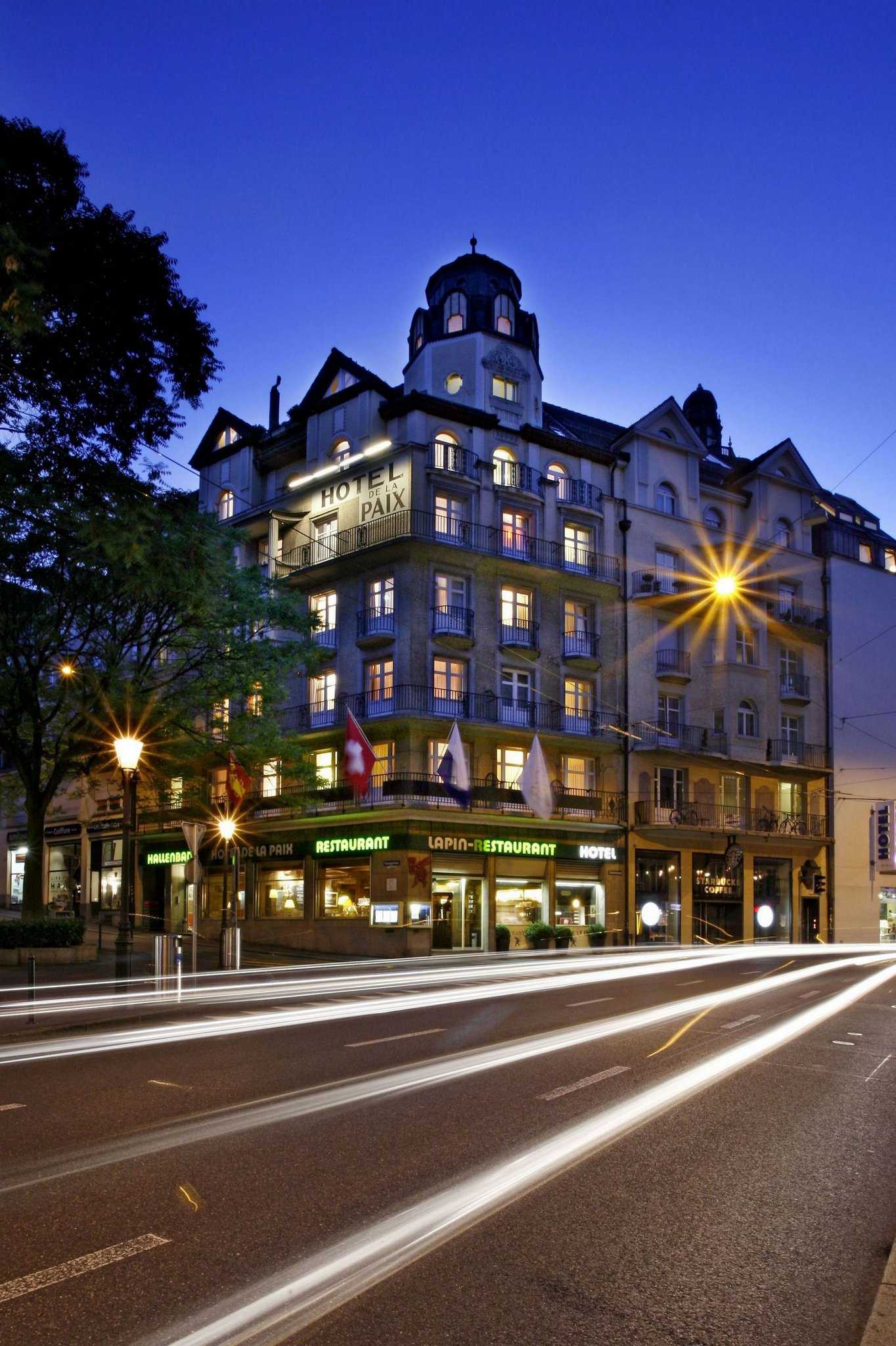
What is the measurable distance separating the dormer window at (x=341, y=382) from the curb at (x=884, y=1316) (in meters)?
39.3

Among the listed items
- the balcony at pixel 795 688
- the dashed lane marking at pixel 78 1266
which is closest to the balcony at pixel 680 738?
the balcony at pixel 795 688

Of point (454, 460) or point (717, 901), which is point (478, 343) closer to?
point (454, 460)

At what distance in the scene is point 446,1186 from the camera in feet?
22.2

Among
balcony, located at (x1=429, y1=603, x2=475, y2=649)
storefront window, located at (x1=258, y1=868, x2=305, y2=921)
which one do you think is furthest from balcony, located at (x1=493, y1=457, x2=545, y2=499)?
storefront window, located at (x1=258, y1=868, x2=305, y2=921)

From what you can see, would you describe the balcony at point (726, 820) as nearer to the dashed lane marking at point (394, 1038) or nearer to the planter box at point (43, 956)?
the planter box at point (43, 956)

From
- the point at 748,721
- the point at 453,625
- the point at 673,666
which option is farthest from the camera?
the point at 748,721

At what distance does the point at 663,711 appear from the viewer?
45281 millimetres

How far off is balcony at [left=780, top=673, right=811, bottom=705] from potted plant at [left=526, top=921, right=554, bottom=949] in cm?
1696

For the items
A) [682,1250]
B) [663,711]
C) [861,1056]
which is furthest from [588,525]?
[682,1250]

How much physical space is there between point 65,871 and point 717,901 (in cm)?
3139

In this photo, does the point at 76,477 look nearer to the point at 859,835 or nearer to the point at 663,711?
the point at 663,711

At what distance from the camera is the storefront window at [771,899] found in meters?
47.8

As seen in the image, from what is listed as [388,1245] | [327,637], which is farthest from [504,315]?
[388,1245]

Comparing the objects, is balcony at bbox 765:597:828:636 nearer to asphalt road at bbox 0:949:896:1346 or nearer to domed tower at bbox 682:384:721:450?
domed tower at bbox 682:384:721:450
